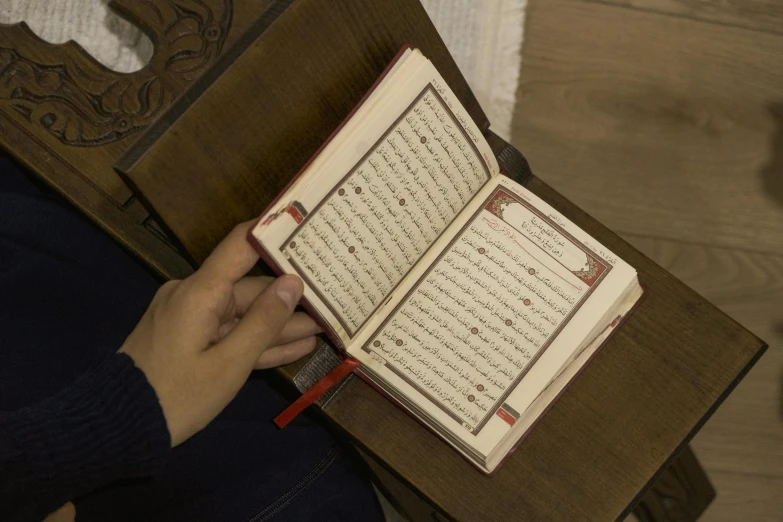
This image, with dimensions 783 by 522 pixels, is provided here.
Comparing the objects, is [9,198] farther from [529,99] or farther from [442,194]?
[529,99]

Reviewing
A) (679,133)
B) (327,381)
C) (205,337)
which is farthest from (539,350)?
(679,133)

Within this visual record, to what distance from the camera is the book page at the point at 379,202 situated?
0.63m

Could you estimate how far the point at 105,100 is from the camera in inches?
29.2

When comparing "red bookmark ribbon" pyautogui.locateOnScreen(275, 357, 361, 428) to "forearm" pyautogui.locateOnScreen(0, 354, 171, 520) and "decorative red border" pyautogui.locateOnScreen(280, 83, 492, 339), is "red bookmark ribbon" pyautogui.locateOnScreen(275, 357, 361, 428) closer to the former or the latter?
"decorative red border" pyautogui.locateOnScreen(280, 83, 492, 339)

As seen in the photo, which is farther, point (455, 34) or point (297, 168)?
point (455, 34)

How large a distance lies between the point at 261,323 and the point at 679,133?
34.7 inches

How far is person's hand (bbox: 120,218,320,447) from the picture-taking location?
603 mm

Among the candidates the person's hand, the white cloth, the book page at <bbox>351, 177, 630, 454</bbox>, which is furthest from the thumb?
the white cloth

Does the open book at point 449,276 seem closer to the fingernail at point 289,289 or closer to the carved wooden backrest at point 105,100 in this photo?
the fingernail at point 289,289

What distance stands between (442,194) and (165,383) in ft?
1.00

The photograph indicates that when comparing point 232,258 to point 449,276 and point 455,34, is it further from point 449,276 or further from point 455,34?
point 455,34

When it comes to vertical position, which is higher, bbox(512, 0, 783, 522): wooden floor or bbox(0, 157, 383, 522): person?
bbox(512, 0, 783, 522): wooden floor

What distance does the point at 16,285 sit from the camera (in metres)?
0.75

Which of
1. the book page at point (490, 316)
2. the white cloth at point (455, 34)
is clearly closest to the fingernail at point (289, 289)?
the book page at point (490, 316)
